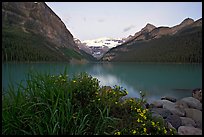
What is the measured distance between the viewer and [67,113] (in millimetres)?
3148

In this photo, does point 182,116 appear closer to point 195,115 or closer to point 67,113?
point 195,115

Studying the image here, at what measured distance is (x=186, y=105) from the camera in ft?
35.2

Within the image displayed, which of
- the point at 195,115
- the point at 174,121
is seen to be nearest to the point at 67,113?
the point at 174,121

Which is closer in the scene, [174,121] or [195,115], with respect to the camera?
[174,121]

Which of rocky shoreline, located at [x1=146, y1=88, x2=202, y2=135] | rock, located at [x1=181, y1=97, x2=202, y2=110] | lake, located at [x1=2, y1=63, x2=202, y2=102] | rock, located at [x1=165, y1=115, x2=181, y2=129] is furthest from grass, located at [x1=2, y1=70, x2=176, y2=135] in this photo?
rock, located at [x1=181, y1=97, x2=202, y2=110]

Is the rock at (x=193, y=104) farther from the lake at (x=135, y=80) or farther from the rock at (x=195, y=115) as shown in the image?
the lake at (x=135, y=80)

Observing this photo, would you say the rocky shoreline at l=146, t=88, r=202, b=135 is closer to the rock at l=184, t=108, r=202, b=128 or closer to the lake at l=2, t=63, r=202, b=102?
the rock at l=184, t=108, r=202, b=128

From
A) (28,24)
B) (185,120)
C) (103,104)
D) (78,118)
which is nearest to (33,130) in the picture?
(78,118)

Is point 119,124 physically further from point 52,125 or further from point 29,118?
point 29,118

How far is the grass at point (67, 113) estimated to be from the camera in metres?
3.10

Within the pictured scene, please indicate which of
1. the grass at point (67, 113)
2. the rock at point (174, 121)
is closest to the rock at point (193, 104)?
the rock at point (174, 121)

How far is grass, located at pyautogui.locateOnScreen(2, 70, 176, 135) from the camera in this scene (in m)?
3.10

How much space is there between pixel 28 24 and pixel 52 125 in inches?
8246

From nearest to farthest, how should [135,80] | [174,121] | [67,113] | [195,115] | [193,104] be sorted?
[67,113], [174,121], [195,115], [193,104], [135,80]
